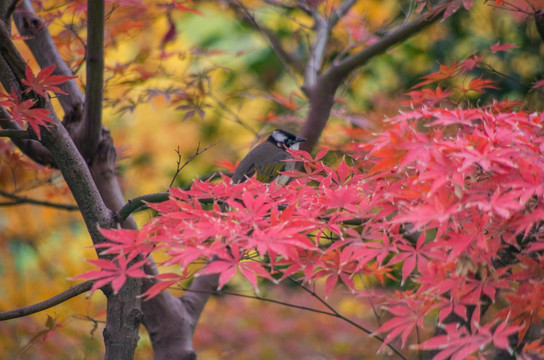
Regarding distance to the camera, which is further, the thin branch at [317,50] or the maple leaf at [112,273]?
the thin branch at [317,50]

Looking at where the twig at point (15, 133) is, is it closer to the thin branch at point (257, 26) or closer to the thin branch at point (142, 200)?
the thin branch at point (142, 200)

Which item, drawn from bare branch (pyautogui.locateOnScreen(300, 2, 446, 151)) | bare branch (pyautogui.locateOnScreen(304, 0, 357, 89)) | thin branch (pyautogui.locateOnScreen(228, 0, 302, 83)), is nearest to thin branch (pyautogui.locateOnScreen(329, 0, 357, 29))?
bare branch (pyautogui.locateOnScreen(304, 0, 357, 89))

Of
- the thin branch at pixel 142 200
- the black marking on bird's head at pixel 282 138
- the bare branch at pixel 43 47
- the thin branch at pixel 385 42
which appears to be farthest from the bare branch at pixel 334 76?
the thin branch at pixel 142 200

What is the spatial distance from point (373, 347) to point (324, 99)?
5.15ft

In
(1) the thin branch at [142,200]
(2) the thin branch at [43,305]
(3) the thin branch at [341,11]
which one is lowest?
(2) the thin branch at [43,305]

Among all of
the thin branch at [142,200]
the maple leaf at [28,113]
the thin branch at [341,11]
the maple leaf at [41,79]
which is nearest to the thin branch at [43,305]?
the thin branch at [142,200]

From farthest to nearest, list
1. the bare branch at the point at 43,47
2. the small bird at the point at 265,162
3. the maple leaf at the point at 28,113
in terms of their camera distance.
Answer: the small bird at the point at 265,162 < the bare branch at the point at 43,47 < the maple leaf at the point at 28,113

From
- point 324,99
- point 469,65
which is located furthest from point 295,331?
point 469,65

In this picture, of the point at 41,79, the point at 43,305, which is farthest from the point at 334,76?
the point at 43,305

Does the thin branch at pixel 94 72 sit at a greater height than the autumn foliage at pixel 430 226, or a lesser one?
greater

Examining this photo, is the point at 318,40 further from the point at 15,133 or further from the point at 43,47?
the point at 15,133

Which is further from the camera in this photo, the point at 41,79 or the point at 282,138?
the point at 282,138

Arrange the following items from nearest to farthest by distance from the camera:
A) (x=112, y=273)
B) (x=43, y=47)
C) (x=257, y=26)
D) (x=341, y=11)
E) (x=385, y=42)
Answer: (x=112, y=273), (x=43, y=47), (x=385, y=42), (x=257, y=26), (x=341, y=11)

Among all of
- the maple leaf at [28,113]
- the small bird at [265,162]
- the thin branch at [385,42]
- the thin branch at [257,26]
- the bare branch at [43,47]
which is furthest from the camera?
the thin branch at [257,26]
